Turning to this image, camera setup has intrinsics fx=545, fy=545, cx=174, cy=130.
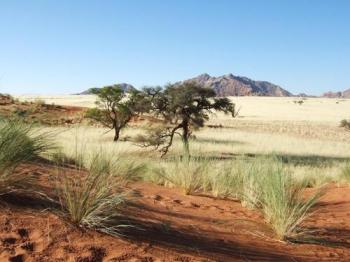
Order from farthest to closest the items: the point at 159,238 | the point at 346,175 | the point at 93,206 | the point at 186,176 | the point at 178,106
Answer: the point at 178,106 → the point at 346,175 → the point at 186,176 → the point at 159,238 → the point at 93,206

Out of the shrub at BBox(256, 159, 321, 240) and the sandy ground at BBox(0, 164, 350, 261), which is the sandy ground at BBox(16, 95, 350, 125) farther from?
the sandy ground at BBox(0, 164, 350, 261)

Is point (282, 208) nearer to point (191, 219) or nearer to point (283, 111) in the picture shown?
point (191, 219)

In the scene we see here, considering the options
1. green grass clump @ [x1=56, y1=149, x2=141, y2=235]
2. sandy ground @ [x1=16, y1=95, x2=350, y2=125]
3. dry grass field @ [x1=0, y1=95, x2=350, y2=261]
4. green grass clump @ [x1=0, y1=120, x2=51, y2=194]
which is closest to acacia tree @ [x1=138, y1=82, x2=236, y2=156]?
dry grass field @ [x1=0, y1=95, x2=350, y2=261]

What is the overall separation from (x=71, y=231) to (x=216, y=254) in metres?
1.32

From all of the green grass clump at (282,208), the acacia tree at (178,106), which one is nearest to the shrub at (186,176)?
the green grass clump at (282,208)

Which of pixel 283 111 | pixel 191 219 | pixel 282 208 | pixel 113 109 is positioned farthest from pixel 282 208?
pixel 283 111

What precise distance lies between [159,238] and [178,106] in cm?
2149

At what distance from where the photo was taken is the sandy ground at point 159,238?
14.6 feet

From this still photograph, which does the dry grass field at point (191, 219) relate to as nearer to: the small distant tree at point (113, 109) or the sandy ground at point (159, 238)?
the sandy ground at point (159, 238)

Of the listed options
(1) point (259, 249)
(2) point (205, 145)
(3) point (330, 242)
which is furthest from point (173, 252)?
(2) point (205, 145)

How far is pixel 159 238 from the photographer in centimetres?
510

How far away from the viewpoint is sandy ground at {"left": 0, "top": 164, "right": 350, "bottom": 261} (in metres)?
4.45

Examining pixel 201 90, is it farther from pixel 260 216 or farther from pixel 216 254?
pixel 216 254

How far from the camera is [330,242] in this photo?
6598 mm
